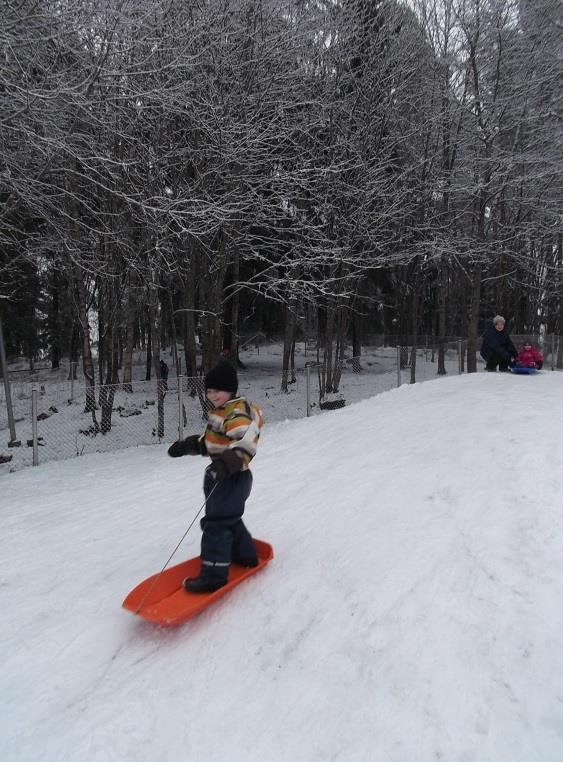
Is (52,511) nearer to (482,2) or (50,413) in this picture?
(50,413)

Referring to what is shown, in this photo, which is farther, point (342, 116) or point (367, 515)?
point (342, 116)

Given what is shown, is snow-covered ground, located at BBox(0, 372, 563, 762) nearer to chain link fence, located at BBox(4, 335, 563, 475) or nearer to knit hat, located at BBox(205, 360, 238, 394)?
knit hat, located at BBox(205, 360, 238, 394)

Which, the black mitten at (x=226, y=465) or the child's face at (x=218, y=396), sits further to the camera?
the child's face at (x=218, y=396)

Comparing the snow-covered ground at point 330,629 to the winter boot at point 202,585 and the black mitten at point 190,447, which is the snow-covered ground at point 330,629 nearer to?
the winter boot at point 202,585

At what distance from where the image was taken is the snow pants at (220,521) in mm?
3135

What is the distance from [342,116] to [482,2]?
15.6 ft

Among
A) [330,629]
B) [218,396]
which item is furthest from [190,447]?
[330,629]

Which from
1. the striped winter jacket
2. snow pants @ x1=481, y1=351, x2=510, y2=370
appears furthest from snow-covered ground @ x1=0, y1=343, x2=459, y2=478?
the striped winter jacket

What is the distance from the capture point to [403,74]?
14.3 meters

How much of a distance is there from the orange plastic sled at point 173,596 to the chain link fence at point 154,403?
5.81 m

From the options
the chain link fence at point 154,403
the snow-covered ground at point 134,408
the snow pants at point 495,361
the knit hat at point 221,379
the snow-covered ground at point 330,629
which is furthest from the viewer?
the snow-covered ground at point 134,408

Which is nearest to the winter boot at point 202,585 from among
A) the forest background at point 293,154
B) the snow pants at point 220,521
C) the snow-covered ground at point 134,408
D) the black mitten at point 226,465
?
the snow pants at point 220,521

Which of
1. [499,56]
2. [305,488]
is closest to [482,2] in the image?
[499,56]

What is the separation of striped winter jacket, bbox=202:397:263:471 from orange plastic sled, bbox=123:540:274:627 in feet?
2.54
